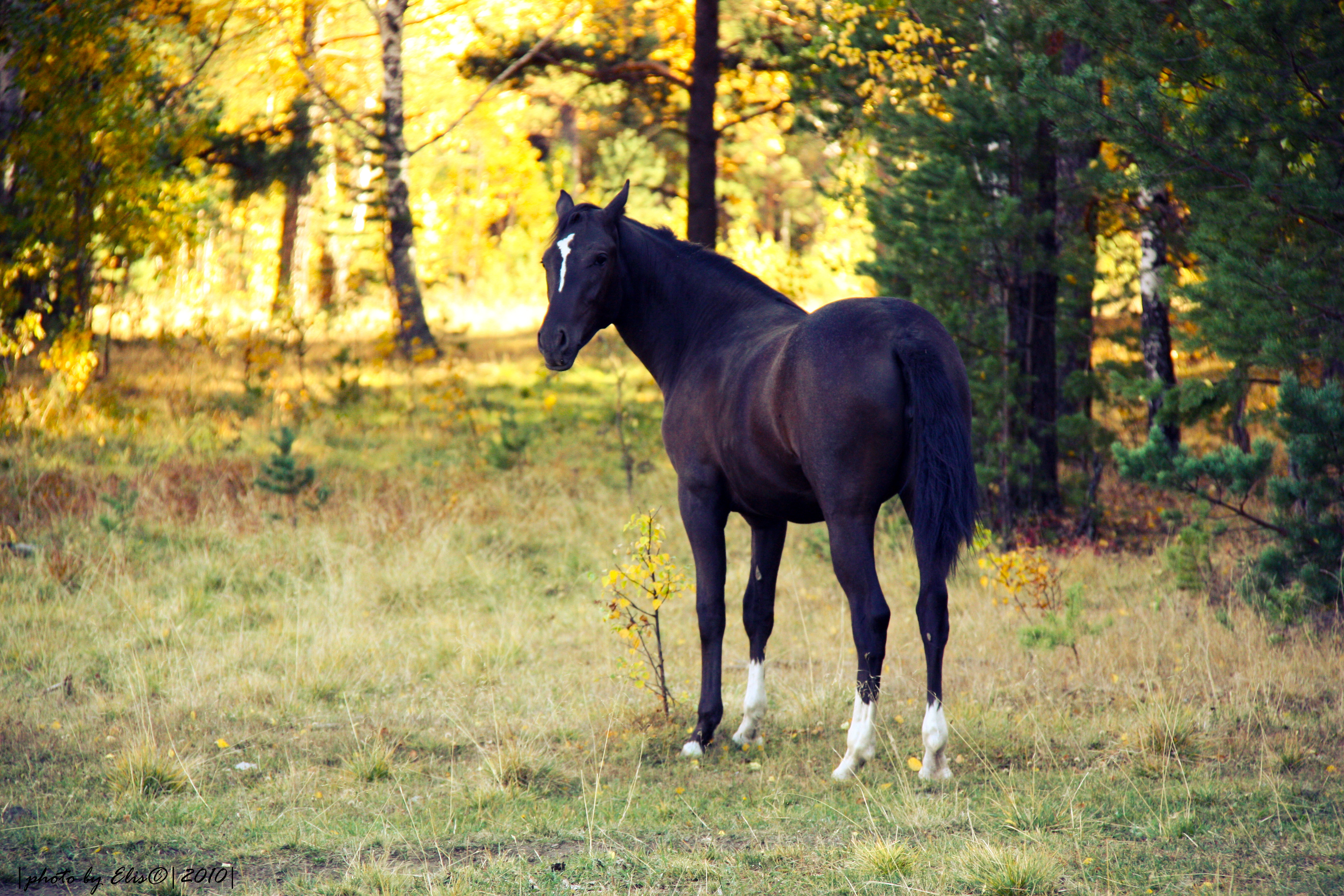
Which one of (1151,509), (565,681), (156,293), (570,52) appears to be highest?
(570,52)

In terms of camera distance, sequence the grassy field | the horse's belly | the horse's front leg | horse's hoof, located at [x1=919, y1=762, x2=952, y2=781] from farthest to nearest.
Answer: the horse's front leg → the horse's belly → horse's hoof, located at [x1=919, y1=762, x2=952, y2=781] → the grassy field

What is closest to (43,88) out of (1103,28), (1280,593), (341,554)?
(341,554)

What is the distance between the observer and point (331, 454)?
10.9m

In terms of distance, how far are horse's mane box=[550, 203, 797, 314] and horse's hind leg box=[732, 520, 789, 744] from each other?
117 cm

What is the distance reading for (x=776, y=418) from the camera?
169 inches

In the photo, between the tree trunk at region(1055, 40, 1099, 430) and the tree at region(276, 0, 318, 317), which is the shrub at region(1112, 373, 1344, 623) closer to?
the tree trunk at region(1055, 40, 1099, 430)

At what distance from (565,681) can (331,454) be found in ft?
20.3

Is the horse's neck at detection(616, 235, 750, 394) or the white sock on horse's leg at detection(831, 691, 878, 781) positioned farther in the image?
the horse's neck at detection(616, 235, 750, 394)

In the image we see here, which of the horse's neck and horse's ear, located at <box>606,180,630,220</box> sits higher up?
horse's ear, located at <box>606,180,630,220</box>

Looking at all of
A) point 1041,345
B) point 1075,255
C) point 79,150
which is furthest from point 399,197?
point 1075,255

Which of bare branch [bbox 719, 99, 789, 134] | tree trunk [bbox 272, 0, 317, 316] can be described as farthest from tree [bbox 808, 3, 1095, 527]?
tree trunk [bbox 272, 0, 317, 316]

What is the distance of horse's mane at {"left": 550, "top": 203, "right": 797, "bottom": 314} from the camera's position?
5039 mm

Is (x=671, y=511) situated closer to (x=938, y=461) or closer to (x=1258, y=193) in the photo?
(x=1258, y=193)

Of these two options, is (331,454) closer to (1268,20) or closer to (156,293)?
(1268,20)
